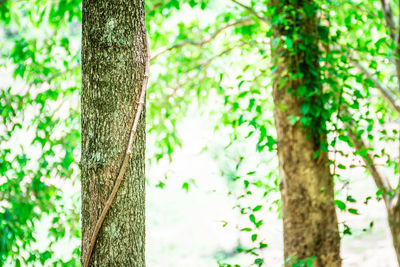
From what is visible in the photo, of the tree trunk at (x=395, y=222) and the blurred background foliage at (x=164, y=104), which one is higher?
the blurred background foliage at (x=164, y=104)

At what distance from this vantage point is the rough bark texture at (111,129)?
4.29ft

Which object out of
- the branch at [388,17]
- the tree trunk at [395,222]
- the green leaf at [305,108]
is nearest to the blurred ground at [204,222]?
the tree trunk at [395,222]

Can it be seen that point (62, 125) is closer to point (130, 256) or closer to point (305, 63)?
point (305, 63)

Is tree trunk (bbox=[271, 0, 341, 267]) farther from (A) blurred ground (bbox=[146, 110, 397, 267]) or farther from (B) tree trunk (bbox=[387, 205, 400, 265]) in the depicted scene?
(A) blurred ground (bbox=[146, 110, 397, 267])

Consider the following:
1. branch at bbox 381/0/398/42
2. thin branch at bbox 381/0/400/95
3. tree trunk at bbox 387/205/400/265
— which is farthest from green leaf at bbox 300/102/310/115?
tree trunk at bbox 387/205/400/265

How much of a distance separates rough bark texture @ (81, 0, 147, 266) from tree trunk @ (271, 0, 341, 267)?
1447mm

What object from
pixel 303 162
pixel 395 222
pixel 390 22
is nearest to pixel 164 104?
pixel 303 162

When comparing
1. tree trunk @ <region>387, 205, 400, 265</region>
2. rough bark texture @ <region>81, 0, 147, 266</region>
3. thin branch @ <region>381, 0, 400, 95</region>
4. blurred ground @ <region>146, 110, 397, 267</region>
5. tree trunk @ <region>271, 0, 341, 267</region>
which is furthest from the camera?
blurred ground @ <region>146, 110, 397, 267</region>

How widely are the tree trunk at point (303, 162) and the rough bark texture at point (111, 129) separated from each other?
4.75 feet

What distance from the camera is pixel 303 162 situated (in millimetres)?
2695

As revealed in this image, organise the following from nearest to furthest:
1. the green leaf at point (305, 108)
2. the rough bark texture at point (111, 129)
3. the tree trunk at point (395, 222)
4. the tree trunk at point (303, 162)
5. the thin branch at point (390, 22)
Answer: the rough bark texture at point (111, 129) → the green leaf at point (305, 108) → the tree trunk at point (303, 162) → the thin branch at point (390, 22) → the tree trunk at point (395, 222)

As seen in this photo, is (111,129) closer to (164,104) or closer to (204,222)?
(164,104)

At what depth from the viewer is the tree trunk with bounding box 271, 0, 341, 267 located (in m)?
2.64

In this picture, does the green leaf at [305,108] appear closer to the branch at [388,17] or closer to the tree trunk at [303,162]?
the tree trunk at [303,162]
